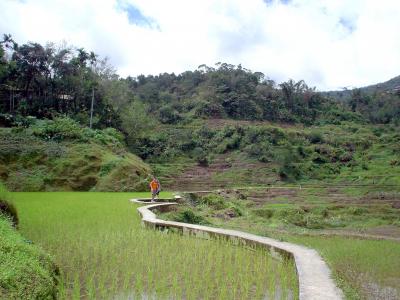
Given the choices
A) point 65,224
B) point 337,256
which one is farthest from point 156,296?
point 65,224

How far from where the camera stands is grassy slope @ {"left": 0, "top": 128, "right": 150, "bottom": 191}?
73.8 feet

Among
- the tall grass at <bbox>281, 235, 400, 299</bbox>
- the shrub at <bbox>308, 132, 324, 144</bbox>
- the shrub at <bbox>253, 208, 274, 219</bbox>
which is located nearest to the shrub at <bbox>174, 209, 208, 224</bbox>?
the tall grass at <bbox>281, 235, 400, 299</bbox>

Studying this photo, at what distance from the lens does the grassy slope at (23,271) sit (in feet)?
13.1

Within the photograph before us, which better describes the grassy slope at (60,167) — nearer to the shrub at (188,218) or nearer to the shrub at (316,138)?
the shrub at (188,218)

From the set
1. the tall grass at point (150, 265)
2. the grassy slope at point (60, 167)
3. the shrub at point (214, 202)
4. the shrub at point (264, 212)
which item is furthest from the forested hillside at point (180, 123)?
the tall grass at point (150, 265)

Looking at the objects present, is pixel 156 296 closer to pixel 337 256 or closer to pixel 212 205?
pixel 337 256

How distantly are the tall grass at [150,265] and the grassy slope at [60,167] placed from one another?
13158mm

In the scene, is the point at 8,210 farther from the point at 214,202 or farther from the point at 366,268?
the point at 214,202

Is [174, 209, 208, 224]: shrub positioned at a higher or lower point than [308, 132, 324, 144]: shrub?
lower

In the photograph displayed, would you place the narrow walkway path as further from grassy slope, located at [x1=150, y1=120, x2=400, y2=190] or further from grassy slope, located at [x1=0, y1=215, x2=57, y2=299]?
grassy slope, located at [x1=150, y1=120, x2=400, y2=190]

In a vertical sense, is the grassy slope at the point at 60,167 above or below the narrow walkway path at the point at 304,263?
above

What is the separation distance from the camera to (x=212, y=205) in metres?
19.7

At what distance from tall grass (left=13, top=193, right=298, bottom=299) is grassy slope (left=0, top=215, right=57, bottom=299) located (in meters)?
0.34

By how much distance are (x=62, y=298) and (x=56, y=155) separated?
2092 centimetres
